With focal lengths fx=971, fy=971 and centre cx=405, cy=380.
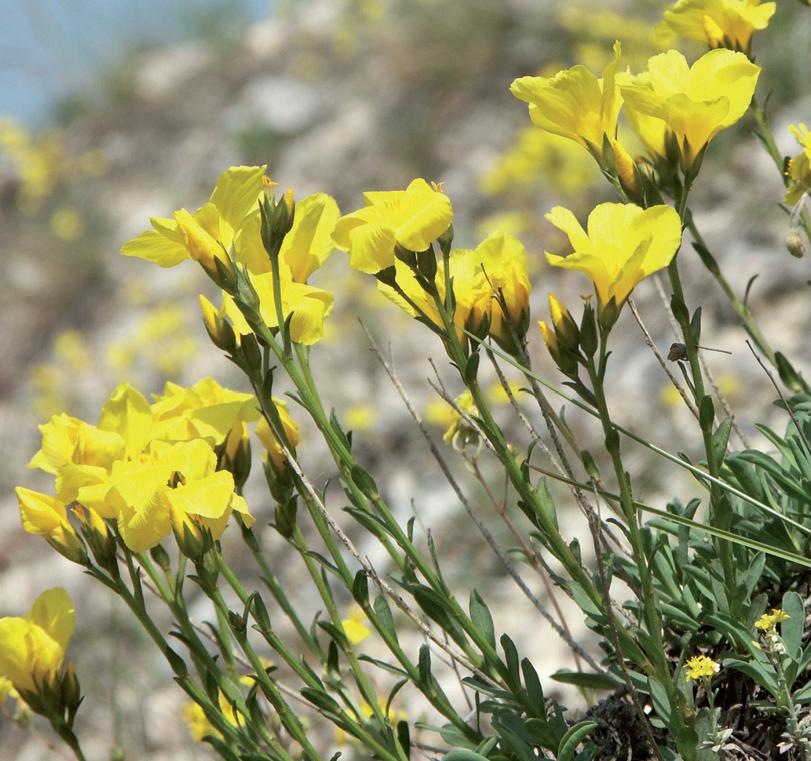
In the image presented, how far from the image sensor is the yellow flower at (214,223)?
1.11 m

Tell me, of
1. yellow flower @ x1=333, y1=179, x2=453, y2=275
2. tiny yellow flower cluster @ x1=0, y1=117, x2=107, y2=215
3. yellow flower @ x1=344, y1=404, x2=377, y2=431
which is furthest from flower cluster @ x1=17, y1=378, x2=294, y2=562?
tiny yellow flower cluster @ x1=0, y1=117, x2=107, y2=215

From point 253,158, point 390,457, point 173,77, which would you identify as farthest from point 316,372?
point 173,77

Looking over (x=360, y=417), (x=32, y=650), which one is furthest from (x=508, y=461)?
(x=360, y=417)

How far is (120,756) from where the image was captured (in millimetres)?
1523

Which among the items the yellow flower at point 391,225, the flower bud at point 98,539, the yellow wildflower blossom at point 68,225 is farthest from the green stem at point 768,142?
the yellow wildflower blossom at point 68,225

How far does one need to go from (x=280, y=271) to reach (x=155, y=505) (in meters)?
0.32

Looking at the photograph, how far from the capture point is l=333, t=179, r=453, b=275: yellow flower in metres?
1.05

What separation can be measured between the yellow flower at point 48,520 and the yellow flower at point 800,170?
1.02 m

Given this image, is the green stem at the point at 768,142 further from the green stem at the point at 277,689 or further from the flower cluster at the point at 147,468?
the green stem at the point at 277,689

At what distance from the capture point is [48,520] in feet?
4.00

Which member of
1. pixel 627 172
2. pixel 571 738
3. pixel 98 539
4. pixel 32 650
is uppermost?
pixel 627 172

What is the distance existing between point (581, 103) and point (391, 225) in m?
0.29

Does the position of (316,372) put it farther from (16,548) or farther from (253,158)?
(253,158)

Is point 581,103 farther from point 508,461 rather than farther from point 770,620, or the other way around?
point 770,620
